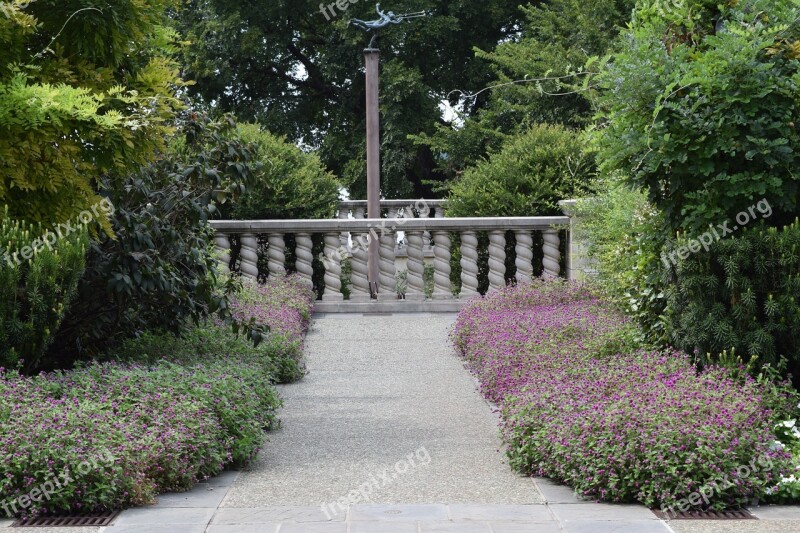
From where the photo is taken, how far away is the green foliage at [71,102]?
6.83 meters

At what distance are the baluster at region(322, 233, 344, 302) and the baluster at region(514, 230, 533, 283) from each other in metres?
2.44

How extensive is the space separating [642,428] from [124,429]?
2.81 meters

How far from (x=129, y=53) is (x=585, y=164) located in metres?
8.11

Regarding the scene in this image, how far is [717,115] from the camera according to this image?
6.84 metres

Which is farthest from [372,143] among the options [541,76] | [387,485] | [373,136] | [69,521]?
[69,521]

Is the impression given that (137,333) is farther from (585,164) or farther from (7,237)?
(585,164)

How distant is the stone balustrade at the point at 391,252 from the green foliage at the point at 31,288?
6490 mm

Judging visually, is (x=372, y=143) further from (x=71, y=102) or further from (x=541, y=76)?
(x=541, y=76)

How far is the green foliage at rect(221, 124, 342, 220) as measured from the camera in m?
14.4

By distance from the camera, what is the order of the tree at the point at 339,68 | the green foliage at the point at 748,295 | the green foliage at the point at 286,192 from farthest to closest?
the tree at the point at 339,68, the green foliage at the point at 286,192, the green foliage at the point at 748,295

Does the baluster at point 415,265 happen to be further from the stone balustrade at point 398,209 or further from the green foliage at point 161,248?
the stone balustrade at point 398,209

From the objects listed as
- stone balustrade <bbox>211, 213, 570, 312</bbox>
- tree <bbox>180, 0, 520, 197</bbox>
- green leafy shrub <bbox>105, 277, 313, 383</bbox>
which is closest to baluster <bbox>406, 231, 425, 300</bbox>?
stone balustrade <bbox>211, 213, 570, 312</bbox>

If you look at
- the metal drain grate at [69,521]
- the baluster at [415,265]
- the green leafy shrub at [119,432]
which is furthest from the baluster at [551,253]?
the metal drain grate at [69,521]

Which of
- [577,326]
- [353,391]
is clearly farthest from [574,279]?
[353,391]
